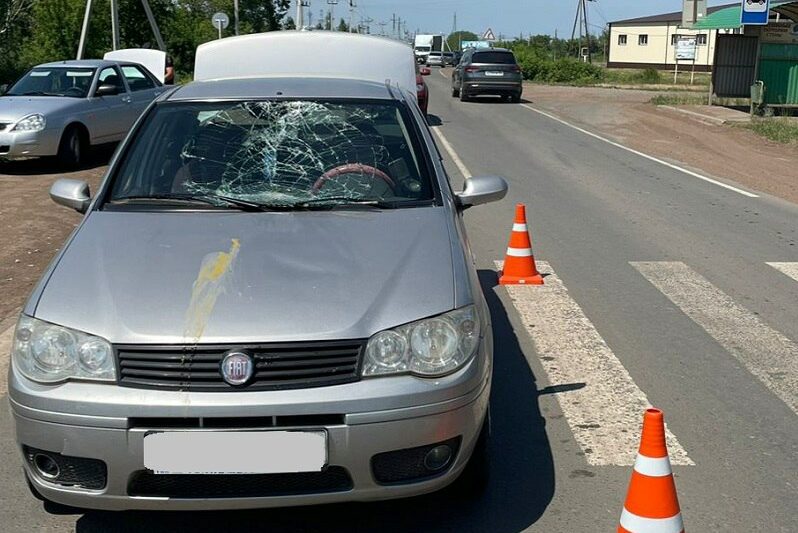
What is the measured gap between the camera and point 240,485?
3477 millimetres

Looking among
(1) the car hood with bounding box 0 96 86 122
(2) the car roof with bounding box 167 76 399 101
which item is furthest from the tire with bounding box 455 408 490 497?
(1) the car hood with bounding box 0 96 86 122

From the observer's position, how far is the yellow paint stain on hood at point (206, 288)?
3482mm

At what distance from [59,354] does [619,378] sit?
3.34 m

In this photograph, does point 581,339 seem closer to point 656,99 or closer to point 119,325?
point 119,325

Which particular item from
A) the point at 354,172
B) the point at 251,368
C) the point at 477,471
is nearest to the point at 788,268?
the point at 354,172

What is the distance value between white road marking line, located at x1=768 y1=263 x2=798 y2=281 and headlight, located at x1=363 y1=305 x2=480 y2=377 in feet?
18.6

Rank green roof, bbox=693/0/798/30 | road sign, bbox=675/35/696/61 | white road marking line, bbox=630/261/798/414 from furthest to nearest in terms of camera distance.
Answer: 1. road sign, bbox=675/35/696/61
2. green roof, bbox=693/0/798/30
3. white road marking line, bbox=630/261/798/414

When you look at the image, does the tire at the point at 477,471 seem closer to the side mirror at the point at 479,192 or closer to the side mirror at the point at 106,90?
the side mirror at the point at 479,192

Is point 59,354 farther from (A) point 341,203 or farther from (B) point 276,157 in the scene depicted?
(B) point 276,157

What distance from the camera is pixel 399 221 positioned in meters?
4.37

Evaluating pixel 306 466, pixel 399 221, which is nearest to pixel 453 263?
pixel 399 221

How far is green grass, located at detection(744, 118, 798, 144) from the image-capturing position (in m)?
21.0

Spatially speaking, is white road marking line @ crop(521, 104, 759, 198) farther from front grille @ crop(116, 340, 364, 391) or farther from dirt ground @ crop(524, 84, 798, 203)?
front grille @ crop(116, 340, 364, 391)

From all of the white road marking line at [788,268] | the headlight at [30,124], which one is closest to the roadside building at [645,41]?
the headlight at [30,124]
